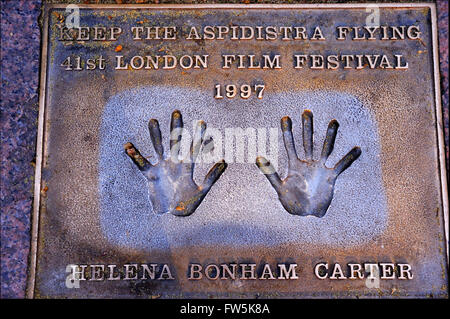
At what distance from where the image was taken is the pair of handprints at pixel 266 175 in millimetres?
1585

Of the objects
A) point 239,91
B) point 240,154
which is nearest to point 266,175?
point 240,154

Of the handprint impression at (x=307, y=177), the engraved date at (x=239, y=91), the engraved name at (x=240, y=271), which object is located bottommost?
the engraved name at (x=240, y=271)

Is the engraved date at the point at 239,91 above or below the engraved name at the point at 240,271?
above

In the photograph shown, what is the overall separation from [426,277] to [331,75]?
945mm

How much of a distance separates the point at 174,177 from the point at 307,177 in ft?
1.85

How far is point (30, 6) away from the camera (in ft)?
5.64

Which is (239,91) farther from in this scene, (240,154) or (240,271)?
(240,271)

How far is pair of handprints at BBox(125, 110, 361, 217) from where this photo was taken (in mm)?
1585

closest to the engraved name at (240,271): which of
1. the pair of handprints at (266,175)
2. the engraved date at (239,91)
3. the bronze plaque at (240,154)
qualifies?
the bronze plaque at (240,154)

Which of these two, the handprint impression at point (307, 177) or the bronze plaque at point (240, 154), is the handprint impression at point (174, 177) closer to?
the bronze plaque at point (240, 154)

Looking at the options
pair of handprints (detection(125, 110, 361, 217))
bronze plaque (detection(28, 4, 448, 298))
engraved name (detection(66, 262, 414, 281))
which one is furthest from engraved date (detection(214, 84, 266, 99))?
engraved name (detection(66, 262, 414, 281))

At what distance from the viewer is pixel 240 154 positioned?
5.35 ft

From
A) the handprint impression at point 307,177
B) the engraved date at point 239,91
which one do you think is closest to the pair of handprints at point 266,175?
the handprint impression at point 307,177

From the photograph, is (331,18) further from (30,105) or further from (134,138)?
(30,105)
